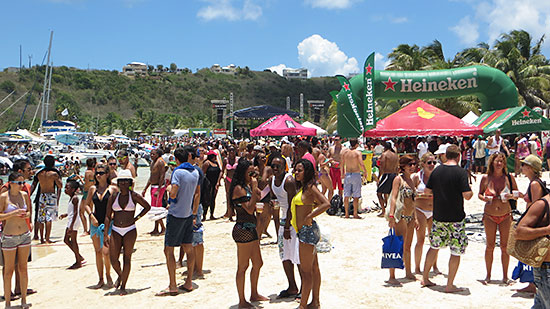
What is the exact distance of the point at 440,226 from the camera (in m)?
4.84

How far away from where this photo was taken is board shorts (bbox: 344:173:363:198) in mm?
9336

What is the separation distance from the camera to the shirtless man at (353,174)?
365 inches

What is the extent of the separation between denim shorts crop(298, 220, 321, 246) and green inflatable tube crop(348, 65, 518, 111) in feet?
49.4

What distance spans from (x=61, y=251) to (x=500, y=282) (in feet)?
23.4

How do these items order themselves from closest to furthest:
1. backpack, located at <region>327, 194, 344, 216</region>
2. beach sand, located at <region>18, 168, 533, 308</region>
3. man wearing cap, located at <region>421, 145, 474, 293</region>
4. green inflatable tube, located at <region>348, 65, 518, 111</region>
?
man wearing cap, located at <region>421, 145, 474, 293</region> → beach sand, located at <region>18, 168, 533, 308</region> → backpack, located at <region>327, 194, 344, 216</region> → green inflatable tube, located at <region>348, 65, 518, 111</region>

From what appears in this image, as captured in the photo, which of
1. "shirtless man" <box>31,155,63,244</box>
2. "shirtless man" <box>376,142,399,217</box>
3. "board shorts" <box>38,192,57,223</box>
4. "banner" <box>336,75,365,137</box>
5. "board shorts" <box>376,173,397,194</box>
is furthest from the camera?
"banner" <box>336,75,365,137</box>

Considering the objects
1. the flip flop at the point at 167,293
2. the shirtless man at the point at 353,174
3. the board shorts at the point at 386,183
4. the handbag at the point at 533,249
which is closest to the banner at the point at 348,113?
the shirtless man at the point at 353,174

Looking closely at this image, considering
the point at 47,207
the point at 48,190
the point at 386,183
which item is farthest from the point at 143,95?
the point at 386,183

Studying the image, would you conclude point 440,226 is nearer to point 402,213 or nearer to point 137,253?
point 402,213

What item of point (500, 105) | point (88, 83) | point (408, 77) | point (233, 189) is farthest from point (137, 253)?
point (88, 83)

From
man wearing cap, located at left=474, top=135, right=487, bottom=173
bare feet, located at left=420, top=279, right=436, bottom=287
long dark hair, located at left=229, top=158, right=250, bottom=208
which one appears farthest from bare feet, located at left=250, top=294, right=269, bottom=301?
man wearing cap, located at left=474, top=135, right=487, bottom=173

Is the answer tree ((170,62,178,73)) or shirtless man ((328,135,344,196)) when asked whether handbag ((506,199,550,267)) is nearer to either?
shirtless man ((328,135,344,196))

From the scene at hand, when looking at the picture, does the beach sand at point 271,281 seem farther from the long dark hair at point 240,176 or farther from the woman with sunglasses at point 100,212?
the long dark hair at point 240,176

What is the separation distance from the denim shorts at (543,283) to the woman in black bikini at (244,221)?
2.47 meters
